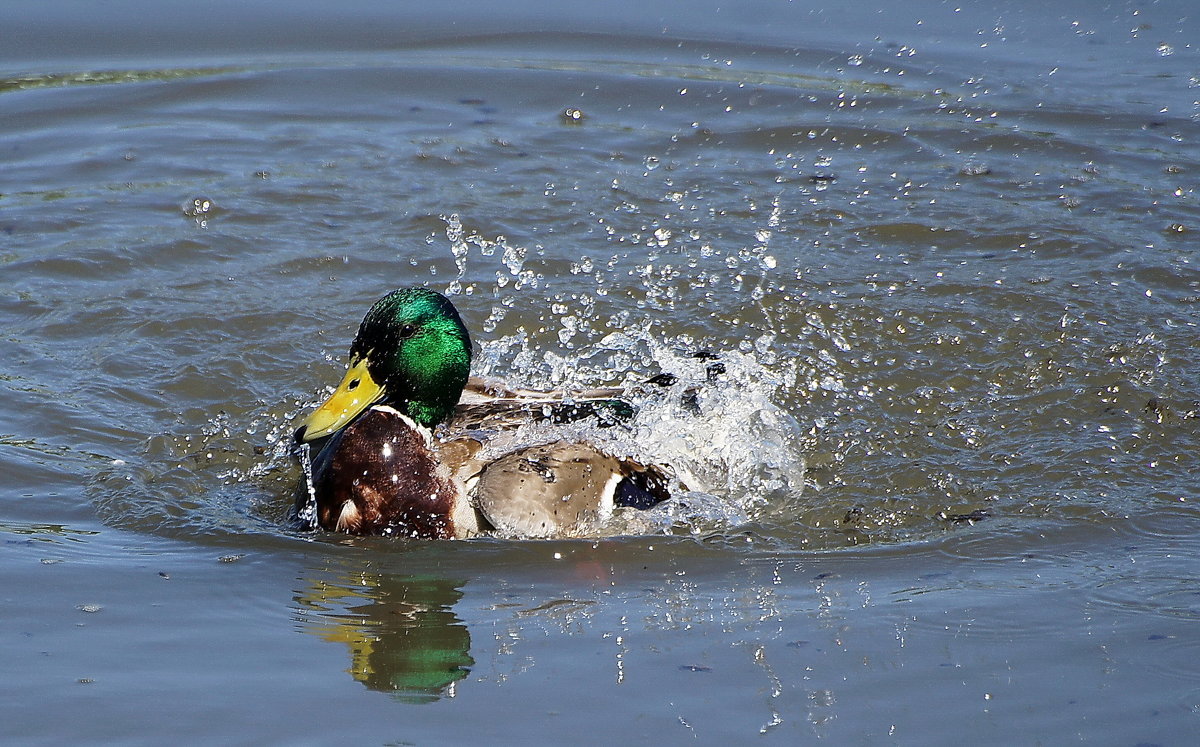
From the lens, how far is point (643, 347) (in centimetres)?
702

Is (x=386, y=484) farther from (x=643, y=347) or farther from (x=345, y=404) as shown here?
(x=643, y=347)

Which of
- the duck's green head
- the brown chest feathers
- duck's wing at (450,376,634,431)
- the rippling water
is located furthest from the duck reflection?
duck's wing at (450,376,634,431)

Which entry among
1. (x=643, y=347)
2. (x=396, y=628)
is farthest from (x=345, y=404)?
Result: (x=643, y=347)

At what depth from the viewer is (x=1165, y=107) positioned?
907 centimetres

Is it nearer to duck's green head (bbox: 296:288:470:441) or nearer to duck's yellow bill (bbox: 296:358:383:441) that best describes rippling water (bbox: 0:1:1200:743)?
duck's yellow bill (bbox: 296:358:383:441)

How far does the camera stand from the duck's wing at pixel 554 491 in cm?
506

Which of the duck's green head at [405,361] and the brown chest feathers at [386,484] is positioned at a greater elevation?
the duck's green head at [405,361]

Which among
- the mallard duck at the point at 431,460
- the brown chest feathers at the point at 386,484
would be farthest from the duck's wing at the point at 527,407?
the brown chest feathers at the point at 386,484

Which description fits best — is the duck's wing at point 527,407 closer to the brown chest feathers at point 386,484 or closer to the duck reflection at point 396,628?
the brown chest feathers at point 386,484

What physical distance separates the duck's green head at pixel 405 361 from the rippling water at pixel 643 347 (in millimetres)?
526

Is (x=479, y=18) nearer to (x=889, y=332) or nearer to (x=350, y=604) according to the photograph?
(x=889, y=332)

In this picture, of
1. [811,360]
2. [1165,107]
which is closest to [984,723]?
[811,360]

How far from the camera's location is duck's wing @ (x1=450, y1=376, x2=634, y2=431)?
5.49 metres

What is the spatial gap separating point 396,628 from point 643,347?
2.95 m
